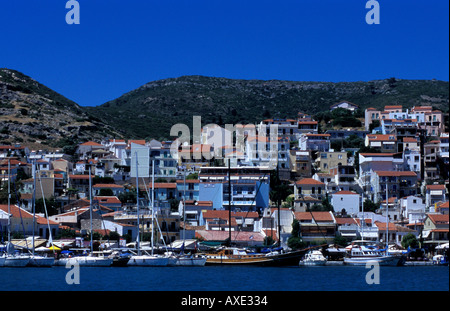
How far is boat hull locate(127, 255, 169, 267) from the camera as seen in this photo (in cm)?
4528

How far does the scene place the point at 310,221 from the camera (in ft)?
193

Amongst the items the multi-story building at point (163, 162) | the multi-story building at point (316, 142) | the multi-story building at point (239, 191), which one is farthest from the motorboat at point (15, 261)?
the multi-story building at point (316, 142)

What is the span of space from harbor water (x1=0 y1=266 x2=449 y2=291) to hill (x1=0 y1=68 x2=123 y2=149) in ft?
200

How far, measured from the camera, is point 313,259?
49.4m

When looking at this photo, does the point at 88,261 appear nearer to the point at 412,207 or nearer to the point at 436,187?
the point at 412,207

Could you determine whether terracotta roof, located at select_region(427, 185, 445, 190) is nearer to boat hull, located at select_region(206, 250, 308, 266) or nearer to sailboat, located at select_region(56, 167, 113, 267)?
boat hull, located at select_region(206, 250, 308, 266)

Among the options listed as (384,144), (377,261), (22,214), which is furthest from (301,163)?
(22,214)

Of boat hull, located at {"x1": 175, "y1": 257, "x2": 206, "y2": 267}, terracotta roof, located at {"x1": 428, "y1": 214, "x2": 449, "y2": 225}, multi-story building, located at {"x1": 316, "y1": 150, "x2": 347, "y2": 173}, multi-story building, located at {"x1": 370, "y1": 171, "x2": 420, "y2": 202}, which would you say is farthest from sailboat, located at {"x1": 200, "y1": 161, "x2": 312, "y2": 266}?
multi-story building, located at {"x1": 316, "y1": 150, "x2": 347, "y2": 173}

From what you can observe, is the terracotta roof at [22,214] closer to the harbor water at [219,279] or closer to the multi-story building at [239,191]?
the harbor water at [219,279]

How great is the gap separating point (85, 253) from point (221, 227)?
15518mm

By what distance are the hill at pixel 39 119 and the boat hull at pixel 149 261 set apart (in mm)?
56125

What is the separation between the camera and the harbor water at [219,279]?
30.5m
